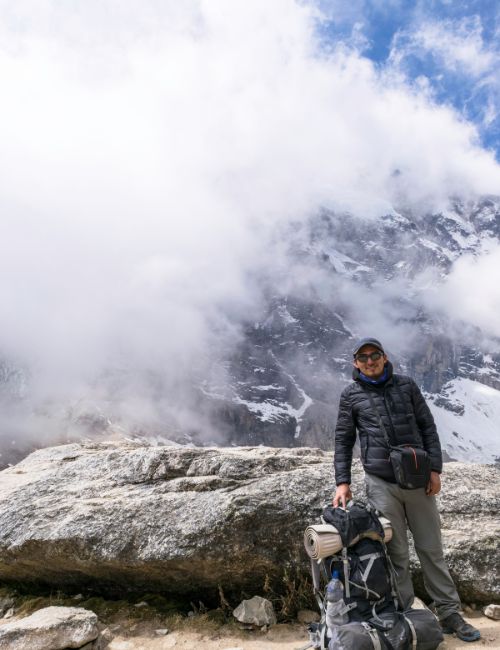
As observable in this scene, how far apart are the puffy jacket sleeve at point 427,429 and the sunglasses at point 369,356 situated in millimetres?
675

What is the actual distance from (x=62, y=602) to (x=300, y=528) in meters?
4.12

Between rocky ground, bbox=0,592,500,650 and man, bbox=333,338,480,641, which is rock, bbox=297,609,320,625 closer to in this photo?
rocky ground, bbox=0,592,500,650

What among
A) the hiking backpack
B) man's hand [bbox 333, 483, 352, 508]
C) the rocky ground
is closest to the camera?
the hiking backpack

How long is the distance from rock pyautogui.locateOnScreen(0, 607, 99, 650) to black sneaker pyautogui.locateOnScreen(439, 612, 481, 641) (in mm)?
4656

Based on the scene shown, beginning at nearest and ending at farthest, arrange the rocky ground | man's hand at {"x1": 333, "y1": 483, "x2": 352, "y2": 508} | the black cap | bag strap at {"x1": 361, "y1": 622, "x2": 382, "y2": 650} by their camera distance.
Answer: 1. bag strap at {"x1": 361, "y1": 622, "x2": 382, "y2": 650}
2. the rocky ground
3. man's hand at {"x1": 333, "y1": 483, "x2": 352, "y2": 508}
4. the black cap

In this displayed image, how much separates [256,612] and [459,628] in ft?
8.89

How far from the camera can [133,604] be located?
25.4ft

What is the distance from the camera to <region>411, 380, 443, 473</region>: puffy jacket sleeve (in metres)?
6.63

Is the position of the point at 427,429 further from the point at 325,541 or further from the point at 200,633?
the point at 200,633

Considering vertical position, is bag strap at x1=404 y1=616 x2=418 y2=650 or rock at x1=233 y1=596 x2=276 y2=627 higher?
bag strap at x1=404 y1=616 x2=418 y2=650

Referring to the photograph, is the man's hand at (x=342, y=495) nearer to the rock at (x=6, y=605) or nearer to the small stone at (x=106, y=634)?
the small stone at (x=106, y=634)

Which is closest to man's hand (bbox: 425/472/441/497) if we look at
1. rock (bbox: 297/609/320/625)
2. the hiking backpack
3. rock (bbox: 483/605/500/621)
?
the hiking backpack

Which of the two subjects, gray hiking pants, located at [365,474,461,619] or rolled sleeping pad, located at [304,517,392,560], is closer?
rolled sleeping pad, located at [304,517,392,560]

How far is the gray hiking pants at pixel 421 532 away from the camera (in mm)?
6406
